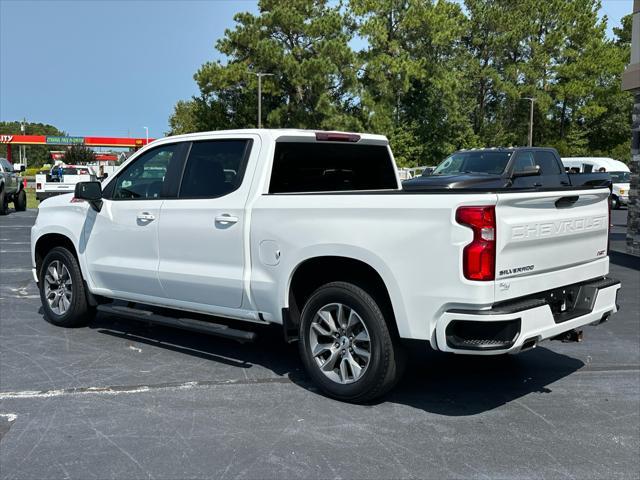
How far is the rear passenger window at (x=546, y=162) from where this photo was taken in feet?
42.7

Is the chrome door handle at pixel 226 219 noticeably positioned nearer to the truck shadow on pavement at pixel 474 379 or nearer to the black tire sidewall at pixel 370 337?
the black tire sidewall at pixel 370 337

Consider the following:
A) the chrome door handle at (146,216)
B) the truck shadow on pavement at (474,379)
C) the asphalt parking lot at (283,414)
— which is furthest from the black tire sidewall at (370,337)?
the chrome door handle at (146,216)

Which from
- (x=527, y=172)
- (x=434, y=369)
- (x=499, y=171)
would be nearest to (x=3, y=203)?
(x=499, y=171)

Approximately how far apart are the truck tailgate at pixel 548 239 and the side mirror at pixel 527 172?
674 centimetres

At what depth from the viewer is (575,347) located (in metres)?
6.41

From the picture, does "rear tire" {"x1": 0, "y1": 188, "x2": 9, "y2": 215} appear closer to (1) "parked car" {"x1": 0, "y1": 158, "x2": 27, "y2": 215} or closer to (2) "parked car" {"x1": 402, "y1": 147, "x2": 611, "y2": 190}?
(1) "parked car" {"x1": 0, "y1": 158, "x2": 27, "y2": 215}

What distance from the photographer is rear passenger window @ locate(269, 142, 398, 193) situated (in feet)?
18.3

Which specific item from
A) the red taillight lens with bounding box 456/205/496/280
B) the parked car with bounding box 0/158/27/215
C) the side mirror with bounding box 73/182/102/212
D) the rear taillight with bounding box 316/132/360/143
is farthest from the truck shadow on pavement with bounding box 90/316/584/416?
the parked car with bounding box 0/158/27/215

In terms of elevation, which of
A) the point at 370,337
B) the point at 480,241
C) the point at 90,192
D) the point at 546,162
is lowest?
the point at 370,337

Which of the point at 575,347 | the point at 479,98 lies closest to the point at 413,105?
the point at 479,98

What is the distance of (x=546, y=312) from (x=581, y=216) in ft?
2.89

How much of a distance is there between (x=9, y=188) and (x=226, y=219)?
1992cm

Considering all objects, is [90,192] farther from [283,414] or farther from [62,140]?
[62,140]

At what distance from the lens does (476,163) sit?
1310cm
